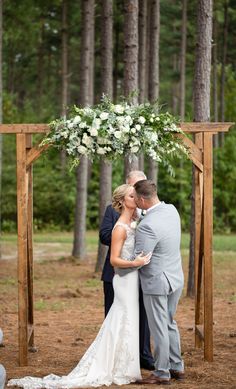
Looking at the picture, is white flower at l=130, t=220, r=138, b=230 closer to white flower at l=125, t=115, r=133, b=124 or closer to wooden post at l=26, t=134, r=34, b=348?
white flower at l=125, t=115, r=133, b=124

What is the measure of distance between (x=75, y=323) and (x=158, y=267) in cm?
473

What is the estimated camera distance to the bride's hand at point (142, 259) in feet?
28.1

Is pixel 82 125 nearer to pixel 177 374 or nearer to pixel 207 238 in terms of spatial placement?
pixel 207 238

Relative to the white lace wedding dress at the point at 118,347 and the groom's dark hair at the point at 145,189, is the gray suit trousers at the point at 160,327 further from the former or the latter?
the groom's dark hair at the point at 145,189

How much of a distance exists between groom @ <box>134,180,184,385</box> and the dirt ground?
347 millimetres

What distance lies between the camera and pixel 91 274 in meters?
19.5

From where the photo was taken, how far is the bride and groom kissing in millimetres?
8664

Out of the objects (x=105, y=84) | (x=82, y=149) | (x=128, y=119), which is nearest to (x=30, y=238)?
(x=82, y=149)

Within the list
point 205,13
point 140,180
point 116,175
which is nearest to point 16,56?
point 116,175

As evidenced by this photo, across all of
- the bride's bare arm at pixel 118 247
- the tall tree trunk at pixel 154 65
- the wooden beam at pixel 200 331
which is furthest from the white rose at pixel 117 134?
the tall tree trunk at pixel 154 65

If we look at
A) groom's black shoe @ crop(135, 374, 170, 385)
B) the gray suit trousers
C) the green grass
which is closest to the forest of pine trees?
the green grass

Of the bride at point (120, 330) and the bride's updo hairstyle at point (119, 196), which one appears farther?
the bride's updo hairstyle at point (119, 196)

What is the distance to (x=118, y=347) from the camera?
8945 mm

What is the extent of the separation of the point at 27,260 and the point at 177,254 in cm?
223
